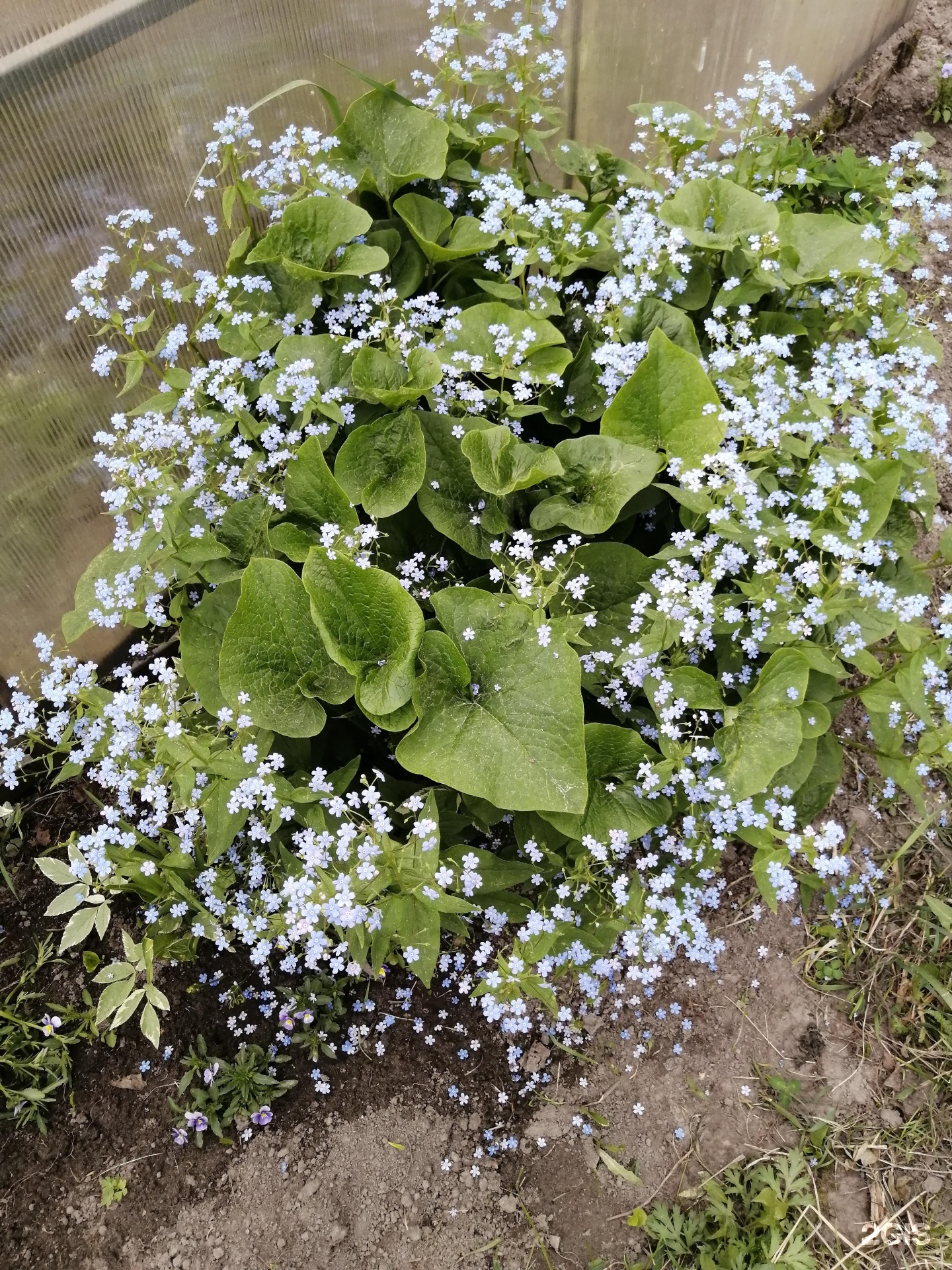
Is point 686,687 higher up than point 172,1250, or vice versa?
point 686,687

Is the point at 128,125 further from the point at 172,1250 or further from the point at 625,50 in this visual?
the point at 172,1250

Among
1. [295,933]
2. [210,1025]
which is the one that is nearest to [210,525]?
[295,933]

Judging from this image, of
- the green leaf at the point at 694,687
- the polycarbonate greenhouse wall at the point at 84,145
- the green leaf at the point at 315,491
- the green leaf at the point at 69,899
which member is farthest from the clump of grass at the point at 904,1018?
the polycarbonate greenhouse wall at the point at 84,145

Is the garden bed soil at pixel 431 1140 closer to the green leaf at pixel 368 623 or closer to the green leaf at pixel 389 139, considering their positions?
the green leaf at pixel 368 623

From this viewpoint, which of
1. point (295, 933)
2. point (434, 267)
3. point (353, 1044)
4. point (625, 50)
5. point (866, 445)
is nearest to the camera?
point (295, 933)

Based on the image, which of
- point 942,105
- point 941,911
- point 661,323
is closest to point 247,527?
point 661,323

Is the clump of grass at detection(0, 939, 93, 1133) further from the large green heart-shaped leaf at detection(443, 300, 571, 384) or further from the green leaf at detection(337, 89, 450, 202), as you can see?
the green leaf at detection(337, 89, 450, 202)

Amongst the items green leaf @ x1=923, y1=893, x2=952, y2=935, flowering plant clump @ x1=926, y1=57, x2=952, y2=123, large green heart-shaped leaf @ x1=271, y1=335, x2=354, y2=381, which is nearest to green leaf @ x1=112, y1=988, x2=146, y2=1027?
large green heart-shaped leaf @ x1=271, y1=335, x2=354, y2=381
